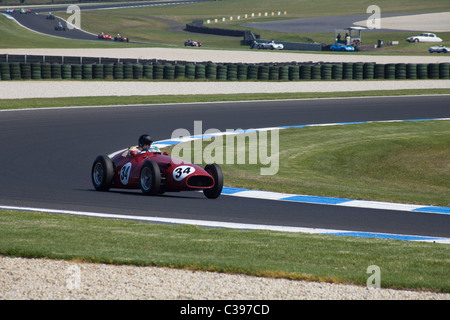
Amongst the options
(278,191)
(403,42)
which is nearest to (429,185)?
(278,191)

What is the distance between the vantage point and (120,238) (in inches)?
352

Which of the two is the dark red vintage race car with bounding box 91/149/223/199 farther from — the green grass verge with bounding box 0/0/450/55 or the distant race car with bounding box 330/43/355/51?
the distant race car with bounding box 330/43/355/51

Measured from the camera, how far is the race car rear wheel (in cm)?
1212

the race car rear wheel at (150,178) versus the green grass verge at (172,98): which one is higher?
the race car rear wheel at (150,178)

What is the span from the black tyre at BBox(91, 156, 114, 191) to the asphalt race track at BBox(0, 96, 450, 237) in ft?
0.78

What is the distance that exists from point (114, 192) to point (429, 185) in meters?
6.62

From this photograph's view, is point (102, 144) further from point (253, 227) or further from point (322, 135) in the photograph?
point (253, 227)

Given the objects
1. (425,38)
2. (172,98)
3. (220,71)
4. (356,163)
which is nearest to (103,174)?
(356,163)

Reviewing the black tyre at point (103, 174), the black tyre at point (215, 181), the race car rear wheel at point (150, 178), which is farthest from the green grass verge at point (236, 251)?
the black tyre at point (103, 174)

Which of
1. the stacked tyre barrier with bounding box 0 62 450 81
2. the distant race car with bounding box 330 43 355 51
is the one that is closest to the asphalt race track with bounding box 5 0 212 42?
the distant race car with bounding box 330 43 355 51

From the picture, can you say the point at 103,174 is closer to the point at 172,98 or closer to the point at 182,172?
the point at 182,172

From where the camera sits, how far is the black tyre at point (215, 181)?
12.3 meters

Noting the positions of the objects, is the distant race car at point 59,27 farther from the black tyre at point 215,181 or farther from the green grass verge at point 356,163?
the black tyre at point 215,181

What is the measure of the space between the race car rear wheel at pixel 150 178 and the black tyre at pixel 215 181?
34.5 inches
